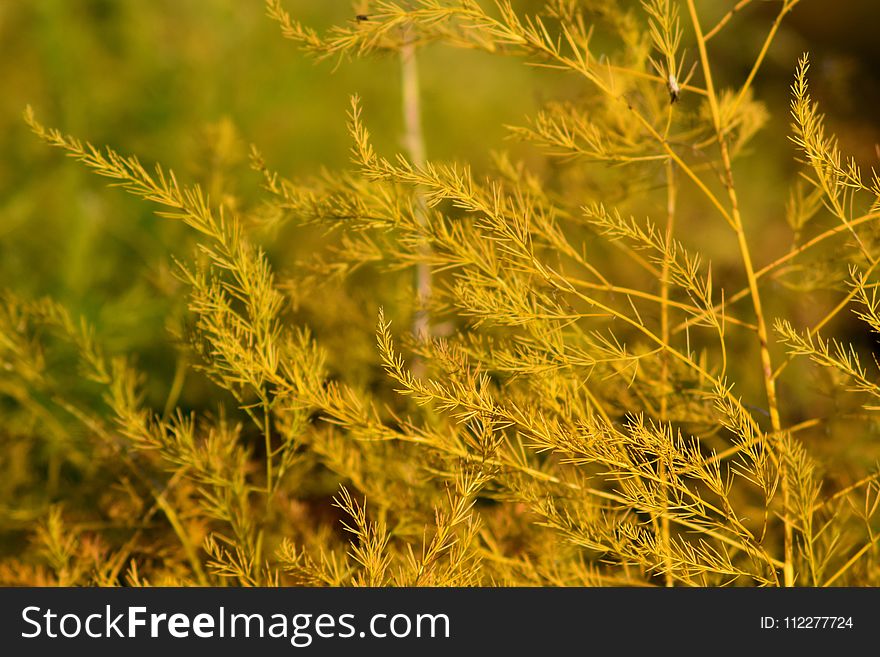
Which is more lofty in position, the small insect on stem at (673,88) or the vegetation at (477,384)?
the small insect on stem at (673,88)

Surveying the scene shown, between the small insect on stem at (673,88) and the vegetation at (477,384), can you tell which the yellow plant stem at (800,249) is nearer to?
the vegetation at (477,384)

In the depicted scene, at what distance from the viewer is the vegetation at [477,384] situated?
1.54 ft

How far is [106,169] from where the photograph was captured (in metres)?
0.48

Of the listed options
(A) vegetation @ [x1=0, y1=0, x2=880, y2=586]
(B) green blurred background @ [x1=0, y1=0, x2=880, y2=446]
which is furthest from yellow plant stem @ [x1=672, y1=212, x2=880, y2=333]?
(B) green blurred background @ [x1=0, y1=0, x2=880, y2=446]

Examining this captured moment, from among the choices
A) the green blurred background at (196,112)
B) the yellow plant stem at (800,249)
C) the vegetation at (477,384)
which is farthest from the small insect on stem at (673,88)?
the green blurred background at (196,112)

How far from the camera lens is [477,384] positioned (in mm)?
613

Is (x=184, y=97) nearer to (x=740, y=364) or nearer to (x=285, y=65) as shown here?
(x=285, y=65)

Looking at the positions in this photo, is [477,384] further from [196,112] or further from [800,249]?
[196,112]

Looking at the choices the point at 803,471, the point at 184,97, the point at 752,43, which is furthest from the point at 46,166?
the point at 752,43

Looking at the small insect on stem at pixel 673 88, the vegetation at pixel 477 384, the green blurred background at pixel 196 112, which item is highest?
the green blurred background at pixel 196 112

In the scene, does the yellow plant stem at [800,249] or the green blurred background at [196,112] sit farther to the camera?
the green blurred background at [196,112]

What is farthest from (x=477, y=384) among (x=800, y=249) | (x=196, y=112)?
(x=196, y=112)

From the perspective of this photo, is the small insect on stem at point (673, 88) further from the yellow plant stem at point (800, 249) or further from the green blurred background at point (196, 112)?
the green blurred background at point (196, 112)
